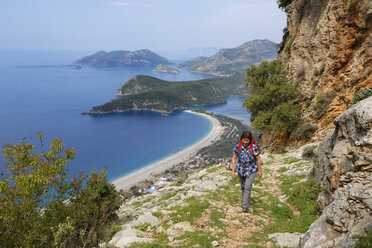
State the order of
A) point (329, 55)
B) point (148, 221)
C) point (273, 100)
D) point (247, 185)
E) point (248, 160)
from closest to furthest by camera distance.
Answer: point (248, 160)
point (247, 185)
point (148, 221)
point (329, 55)
point (273, 100)

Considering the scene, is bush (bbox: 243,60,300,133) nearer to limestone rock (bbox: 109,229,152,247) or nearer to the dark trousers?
the dark trousers

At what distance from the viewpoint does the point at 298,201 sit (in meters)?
9.33

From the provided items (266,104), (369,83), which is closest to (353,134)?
(369,83)

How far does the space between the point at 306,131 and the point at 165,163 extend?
96079 millimetres

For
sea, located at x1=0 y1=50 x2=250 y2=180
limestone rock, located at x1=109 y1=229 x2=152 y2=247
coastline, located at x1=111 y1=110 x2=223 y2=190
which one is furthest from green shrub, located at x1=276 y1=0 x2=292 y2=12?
sea, located at x1=0 y1=50 x2=250 y2=180

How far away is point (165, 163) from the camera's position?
112m

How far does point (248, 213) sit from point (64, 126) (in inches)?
6616

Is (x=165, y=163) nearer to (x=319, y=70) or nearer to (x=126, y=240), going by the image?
(x=319, y=70)

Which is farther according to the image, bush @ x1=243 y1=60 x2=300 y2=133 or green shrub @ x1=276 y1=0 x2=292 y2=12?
green shrub @ x1=276 y1=0 x2=292 y2=12

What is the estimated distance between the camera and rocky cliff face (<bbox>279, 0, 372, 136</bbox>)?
1633 cm

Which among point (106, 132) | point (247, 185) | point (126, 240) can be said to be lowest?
point (106, 132)

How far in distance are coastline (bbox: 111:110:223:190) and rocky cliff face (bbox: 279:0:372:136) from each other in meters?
81.0

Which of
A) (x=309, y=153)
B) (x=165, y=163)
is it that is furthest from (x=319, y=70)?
(x=165, y=163)

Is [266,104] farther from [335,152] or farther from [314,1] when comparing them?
[335,152]
